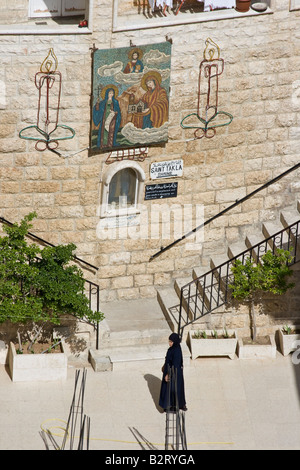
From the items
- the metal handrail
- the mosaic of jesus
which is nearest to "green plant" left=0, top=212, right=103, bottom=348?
the mosaic of jesus

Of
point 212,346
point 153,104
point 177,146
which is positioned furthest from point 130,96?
point 212,346

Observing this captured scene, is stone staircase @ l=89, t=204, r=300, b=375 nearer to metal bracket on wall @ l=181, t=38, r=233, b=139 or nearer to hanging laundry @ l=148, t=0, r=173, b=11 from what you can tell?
metal bracket on wall @ l=181, t=38, r=233, b=139

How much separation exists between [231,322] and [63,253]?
9.58 feet

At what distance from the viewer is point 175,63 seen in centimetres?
1641

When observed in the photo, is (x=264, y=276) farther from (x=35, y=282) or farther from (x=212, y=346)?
(x=35, y=282)

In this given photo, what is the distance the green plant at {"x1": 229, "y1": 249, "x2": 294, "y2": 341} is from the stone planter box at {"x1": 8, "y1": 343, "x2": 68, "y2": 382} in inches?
111

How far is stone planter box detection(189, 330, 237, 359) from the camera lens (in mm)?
16281

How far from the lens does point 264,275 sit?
53.4 ft

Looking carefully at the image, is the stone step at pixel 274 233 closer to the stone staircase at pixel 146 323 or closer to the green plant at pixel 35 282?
the stone staircase at pixel 146 323

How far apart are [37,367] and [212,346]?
2.65 m

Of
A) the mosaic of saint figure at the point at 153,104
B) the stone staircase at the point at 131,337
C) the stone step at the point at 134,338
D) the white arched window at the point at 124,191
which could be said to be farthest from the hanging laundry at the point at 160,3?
the stone step at the point at 134,338

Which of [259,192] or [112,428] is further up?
[259,192]
